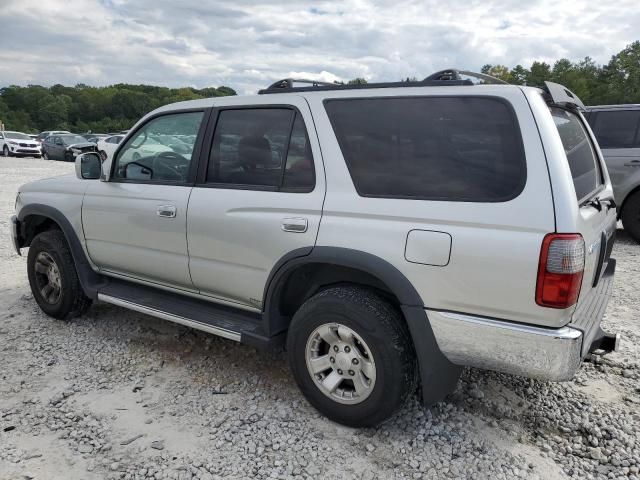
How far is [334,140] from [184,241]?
1.26 metres

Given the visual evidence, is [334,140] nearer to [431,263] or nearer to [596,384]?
[431,263]

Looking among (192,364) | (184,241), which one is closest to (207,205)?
(184,241)

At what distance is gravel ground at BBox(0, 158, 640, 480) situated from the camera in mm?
2574

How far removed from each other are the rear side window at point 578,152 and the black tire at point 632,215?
476cm

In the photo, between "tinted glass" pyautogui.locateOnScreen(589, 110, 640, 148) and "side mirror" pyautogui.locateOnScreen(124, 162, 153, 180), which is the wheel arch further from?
"side mirror" pyautogui.locateOnScreen(124, 162, 153, 180)

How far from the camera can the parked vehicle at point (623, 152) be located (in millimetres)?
7359

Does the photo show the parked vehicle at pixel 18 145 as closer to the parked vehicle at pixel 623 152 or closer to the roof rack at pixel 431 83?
the parked vehicle at pixel 623 152

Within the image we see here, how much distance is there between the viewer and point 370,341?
104 inches

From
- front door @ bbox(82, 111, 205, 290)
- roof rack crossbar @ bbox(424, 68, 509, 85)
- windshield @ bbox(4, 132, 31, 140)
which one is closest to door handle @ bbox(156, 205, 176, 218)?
front door @ bbox(82, 111, 205, 290)

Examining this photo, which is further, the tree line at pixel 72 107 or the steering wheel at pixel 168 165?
the tree line at pixel 72 107

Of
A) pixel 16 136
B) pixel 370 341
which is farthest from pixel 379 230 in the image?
pixel 16 136

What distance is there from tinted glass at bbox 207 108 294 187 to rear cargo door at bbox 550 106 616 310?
1.52m

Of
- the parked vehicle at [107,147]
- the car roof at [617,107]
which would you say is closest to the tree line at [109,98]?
the parked vehicle at [107,147]

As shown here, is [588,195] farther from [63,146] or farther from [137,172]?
[63,146]
